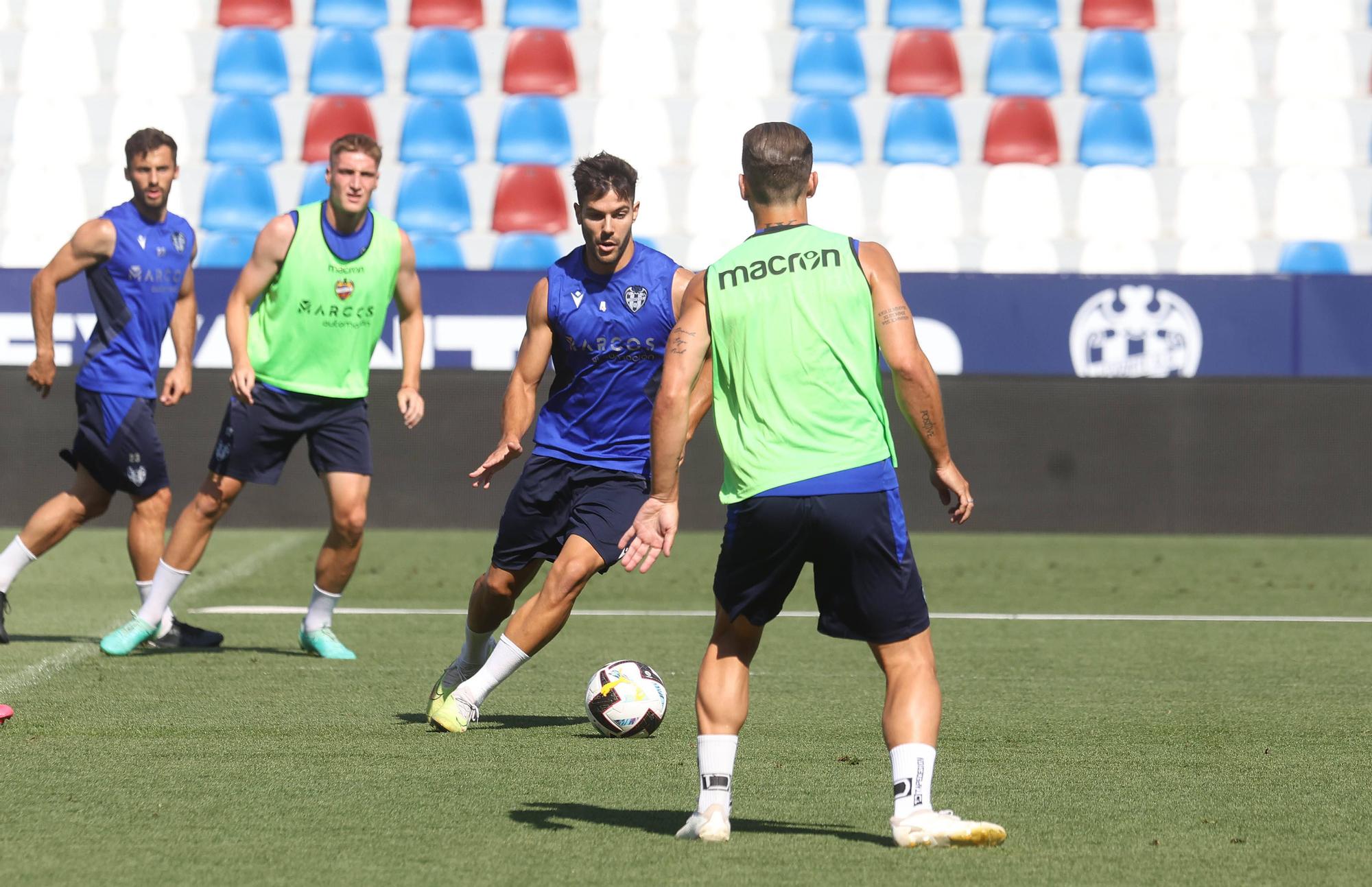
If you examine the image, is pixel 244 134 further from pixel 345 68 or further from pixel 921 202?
pixel 921 202

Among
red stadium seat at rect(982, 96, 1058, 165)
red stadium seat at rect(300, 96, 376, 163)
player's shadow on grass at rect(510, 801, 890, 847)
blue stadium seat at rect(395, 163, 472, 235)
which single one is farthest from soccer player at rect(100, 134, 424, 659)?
red stadium seat at rect(982, 96, 1058, 165)

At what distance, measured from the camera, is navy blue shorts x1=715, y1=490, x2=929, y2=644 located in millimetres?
3961

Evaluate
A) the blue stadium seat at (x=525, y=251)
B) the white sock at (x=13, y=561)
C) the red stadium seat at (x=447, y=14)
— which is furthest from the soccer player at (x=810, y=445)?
the red stadium seat at (x=447, y=14)

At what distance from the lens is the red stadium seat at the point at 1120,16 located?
17281 mm

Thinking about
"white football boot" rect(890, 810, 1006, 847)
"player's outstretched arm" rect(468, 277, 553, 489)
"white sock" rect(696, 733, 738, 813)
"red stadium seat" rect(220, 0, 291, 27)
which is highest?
"red stadium seat" rect(220, 0, 291, 27)

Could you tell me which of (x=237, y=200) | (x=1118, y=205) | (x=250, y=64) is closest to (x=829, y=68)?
(x=1118, y=205)

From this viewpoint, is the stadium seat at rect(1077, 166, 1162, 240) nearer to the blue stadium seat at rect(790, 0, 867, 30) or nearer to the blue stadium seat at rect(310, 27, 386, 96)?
the blue stadium seat at rect(790, 0, 867, 30)

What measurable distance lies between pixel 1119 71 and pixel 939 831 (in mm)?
14234

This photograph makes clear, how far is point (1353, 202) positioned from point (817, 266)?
13851mm

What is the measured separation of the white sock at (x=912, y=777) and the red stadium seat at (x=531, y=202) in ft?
40.8

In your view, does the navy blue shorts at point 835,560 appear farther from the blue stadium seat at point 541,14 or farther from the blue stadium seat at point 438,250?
the blue stadium seat at point 541,14

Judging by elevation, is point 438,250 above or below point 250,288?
above

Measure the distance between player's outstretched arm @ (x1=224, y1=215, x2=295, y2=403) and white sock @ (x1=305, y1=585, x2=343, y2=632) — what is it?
871 mm

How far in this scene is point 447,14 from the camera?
56.4 feet
